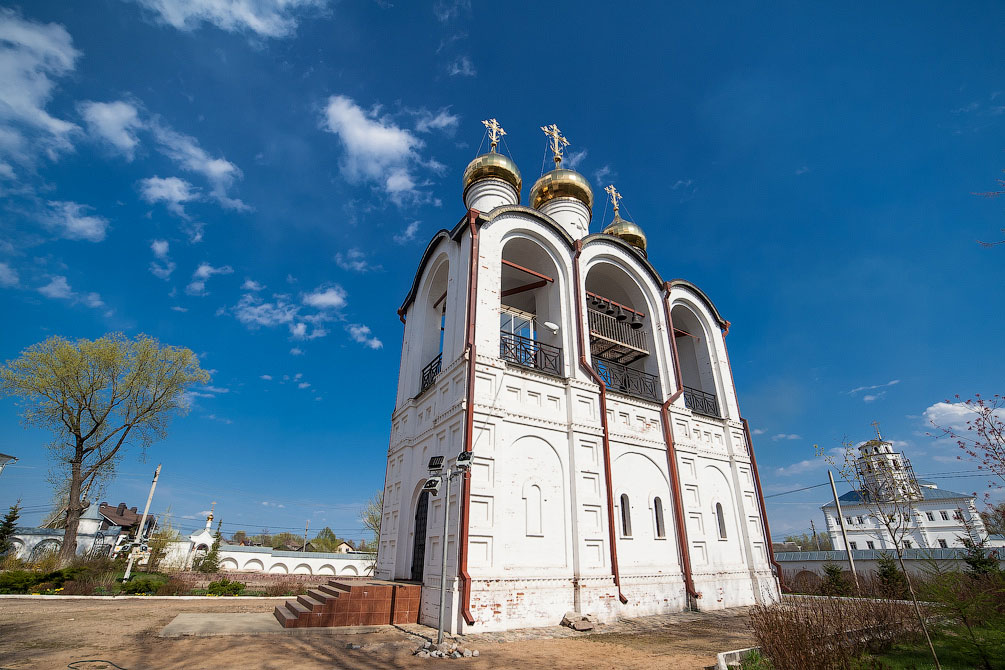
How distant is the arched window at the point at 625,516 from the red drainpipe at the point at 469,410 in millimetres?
4597

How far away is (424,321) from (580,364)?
5308mm

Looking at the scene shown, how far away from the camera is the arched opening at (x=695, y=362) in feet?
54.2

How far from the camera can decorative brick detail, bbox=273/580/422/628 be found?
9.18 meters

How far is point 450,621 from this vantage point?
8742 mm

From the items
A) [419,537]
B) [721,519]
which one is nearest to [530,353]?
[419,537]

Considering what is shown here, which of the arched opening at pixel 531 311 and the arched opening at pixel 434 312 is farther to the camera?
the arched opening at pixel 434 312

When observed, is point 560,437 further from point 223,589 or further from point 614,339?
point 223,589

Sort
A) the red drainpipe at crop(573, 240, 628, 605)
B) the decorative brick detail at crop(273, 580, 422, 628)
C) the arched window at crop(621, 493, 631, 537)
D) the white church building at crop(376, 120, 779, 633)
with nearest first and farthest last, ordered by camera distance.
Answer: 1. the decorative brick detail at crop(273, 580, 422, 628)
2. the white church building at crop(376, 120, 779, 633)
3. the red drainpipe at crop(573, 240, 628, 605)
4. the arched window at crop(621, 493, 631, 537)

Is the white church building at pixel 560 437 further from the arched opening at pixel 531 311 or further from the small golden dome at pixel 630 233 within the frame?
the small golden dome at pixel 630 233

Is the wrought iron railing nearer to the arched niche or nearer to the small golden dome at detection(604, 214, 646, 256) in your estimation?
the arched niche

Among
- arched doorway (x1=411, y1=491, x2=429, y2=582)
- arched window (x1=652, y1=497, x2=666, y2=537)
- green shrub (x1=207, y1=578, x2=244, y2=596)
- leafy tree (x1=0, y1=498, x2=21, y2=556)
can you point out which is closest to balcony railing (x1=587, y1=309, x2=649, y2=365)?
arched window (x1=652, y1=497, x2=666, y2=537)

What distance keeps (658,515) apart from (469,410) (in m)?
6.33

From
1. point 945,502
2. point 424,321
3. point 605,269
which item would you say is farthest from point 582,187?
point 945,502

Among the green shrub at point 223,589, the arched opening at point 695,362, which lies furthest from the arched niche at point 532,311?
the green shrub at point 223,589
